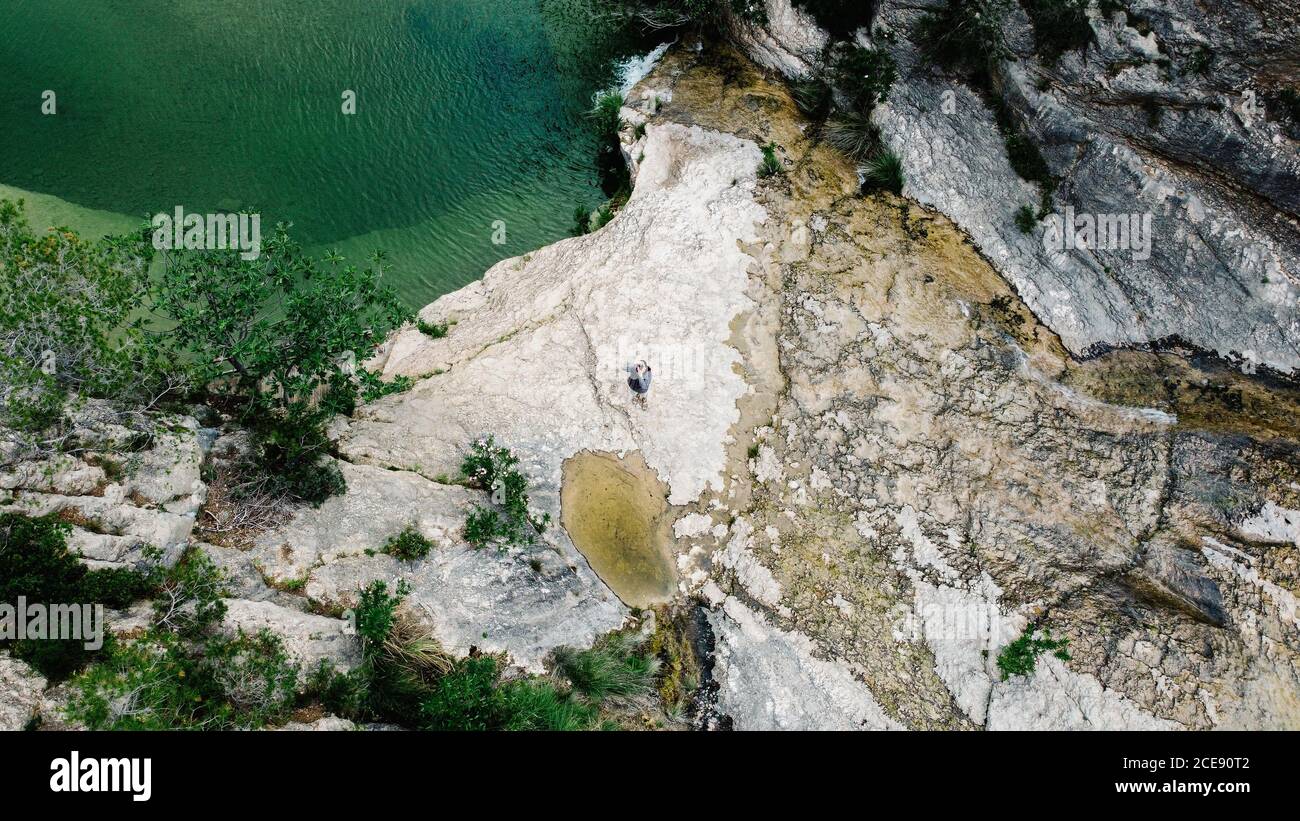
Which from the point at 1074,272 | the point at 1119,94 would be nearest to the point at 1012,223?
the point at 1074,272

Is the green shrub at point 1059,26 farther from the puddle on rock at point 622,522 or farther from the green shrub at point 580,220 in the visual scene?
the puddle on rock at point 622,522

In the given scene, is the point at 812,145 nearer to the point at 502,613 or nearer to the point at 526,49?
the point at 526,49

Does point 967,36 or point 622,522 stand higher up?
point 967,36

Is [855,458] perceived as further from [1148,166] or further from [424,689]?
[1148,166]

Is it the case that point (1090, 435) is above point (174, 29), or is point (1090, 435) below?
below

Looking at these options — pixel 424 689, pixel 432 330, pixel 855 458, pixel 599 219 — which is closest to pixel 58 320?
pixel 432 330

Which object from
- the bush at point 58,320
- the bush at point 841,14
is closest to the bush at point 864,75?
the bush at point 841,14
